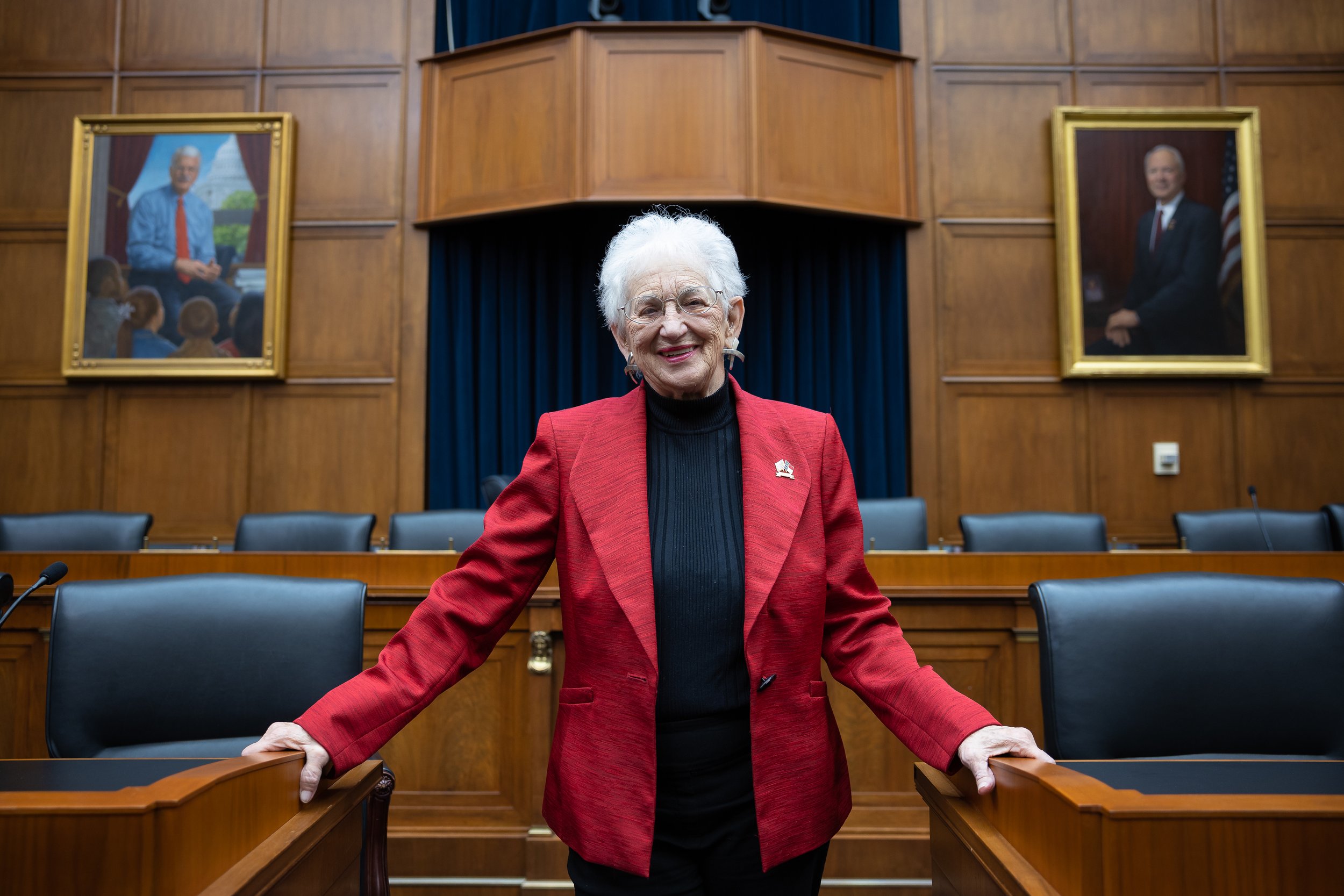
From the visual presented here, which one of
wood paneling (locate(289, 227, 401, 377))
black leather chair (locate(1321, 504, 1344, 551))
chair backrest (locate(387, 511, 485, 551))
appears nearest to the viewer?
chair backrest (locate(387, 511, 485, 551))

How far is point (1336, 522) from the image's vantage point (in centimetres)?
362

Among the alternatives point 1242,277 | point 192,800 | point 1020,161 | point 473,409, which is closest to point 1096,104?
point 1020,161

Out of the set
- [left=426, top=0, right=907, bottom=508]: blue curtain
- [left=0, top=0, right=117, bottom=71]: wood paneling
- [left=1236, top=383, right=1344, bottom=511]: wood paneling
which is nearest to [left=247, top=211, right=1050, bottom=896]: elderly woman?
[left=426, top=0, right=907, bottom=508]: blue curtain

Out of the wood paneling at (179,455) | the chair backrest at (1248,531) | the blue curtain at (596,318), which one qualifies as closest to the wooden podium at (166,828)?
the chair backrest at (1248,531)

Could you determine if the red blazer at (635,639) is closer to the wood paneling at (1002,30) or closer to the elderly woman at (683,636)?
the elderly woman at (683,636)

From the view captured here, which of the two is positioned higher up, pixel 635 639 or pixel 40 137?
pixel 40 137

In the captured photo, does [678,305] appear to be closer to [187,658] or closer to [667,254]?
[667,254]

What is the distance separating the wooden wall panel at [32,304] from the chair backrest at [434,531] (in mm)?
2871

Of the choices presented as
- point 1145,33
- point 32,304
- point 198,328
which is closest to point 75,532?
point 198,328

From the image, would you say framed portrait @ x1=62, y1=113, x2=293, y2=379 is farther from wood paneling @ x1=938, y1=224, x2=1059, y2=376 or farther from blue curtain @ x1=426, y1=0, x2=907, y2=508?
wood paneling @ x1=938, y1=224, x2=1059, y2=376

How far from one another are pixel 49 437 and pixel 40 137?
5.63 ft

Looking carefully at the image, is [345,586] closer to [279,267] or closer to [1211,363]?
[279,267]

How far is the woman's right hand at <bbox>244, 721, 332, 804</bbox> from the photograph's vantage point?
3.44 ft

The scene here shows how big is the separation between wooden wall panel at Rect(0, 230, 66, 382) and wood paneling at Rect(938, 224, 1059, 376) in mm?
4980
